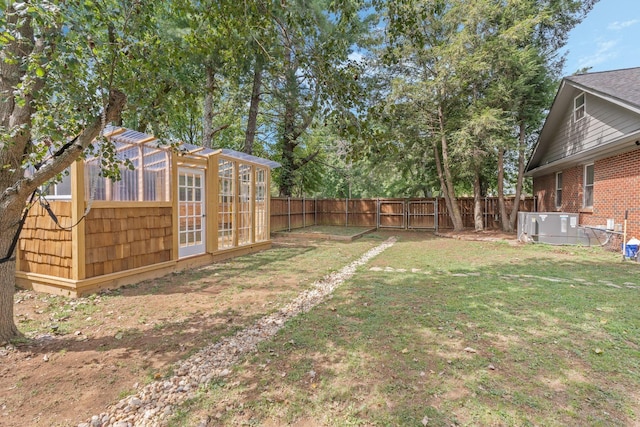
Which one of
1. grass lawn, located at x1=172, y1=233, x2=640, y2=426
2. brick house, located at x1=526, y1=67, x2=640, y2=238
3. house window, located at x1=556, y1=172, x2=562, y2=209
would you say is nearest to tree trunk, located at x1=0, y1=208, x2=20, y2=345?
grass lawn, located at x1=172, y1=233, x2=640, y2=426

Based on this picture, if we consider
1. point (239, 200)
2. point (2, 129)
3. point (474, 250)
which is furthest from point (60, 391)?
point (474, 250)

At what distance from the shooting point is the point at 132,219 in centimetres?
548

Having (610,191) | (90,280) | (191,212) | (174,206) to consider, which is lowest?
(90,280)

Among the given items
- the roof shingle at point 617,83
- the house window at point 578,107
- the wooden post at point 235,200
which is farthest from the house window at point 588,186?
the wooden post at point 235,200

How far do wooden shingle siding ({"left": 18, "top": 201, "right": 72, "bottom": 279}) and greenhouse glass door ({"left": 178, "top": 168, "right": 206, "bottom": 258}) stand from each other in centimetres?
Answer: 208

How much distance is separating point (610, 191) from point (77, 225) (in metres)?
12.6

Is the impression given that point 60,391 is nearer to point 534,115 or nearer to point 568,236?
point 568,236

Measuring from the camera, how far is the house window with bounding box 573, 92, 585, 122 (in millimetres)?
10182

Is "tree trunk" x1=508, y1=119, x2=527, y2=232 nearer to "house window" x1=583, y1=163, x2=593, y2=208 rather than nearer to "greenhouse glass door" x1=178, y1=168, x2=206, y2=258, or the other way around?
"house window" x1=583, y1=163, x2=593, y2=208

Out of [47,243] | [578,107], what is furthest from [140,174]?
[578,107]

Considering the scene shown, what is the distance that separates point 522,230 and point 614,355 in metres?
→ 8.67

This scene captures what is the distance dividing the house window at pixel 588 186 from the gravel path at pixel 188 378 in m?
10.7

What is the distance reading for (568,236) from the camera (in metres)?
9.38

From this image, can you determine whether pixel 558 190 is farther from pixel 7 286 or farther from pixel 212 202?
pixel 7 286
